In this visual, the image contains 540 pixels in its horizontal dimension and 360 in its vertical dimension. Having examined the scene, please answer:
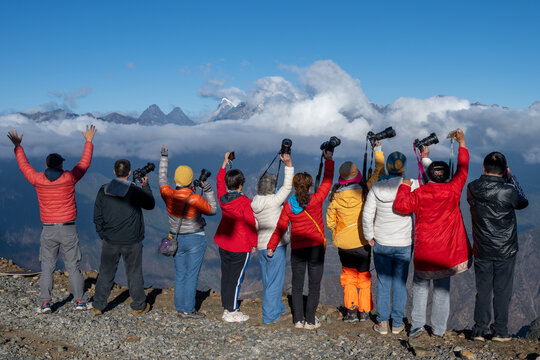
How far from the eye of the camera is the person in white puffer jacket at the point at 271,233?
7.73 meters

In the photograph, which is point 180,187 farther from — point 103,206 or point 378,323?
point 378,323

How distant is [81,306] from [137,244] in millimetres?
1847

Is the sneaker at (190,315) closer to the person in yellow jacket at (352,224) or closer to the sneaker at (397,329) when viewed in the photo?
the person in yellow jacket at (352,224)

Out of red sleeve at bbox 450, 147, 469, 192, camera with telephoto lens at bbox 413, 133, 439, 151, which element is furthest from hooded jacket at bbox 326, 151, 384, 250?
red sleeve at bbox 450, 147, 469, 192

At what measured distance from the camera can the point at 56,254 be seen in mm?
8758

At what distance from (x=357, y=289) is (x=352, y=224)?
4.39 feet

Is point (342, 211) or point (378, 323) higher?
point (342, 211)

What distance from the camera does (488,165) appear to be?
22.6 ft

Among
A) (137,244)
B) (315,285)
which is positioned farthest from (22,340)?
(315,285)

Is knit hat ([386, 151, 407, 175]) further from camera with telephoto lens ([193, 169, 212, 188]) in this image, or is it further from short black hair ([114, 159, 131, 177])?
short black hair ([114, 159, 131, 177])

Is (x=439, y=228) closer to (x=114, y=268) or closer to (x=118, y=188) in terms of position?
(x=118, y=188)

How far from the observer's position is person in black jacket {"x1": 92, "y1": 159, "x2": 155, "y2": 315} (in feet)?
27.3

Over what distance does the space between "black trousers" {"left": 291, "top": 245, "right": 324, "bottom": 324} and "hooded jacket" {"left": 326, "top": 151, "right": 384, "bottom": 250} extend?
1.60 feet

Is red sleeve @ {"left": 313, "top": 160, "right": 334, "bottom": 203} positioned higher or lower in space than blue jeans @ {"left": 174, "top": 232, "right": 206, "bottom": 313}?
higher
